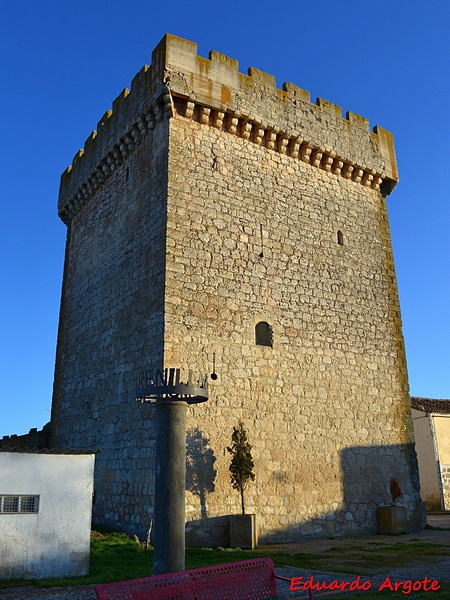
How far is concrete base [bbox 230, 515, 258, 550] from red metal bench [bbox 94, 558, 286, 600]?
4425 millimetres

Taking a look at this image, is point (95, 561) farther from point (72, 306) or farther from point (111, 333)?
point (72, 306)

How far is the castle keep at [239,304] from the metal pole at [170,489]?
3.95 meters

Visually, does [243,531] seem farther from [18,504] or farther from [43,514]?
[18,504]

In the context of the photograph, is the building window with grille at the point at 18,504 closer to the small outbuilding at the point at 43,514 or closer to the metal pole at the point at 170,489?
the small outbuilding at the point at 43,514

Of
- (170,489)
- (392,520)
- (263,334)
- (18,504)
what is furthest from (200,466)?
(392,520)

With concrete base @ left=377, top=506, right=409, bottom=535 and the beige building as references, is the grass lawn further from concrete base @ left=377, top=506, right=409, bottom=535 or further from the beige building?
the beige building

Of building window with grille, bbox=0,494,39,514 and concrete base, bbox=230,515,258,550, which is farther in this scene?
concrete base, bbox=230,515,258,550

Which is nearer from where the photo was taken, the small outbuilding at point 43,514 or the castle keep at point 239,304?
the small outbuilding at point 43,514

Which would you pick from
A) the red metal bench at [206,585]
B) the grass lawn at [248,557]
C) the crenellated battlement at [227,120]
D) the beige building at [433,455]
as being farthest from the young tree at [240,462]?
the beige building at [433,455]

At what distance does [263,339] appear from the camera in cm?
1234

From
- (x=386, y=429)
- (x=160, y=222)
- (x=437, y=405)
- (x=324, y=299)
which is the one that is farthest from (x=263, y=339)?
(x=437, y=405)

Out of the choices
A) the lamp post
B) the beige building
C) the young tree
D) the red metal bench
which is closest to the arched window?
the young tree

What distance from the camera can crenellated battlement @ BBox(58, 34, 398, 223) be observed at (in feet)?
40.9

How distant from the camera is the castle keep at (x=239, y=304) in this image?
443 inches
